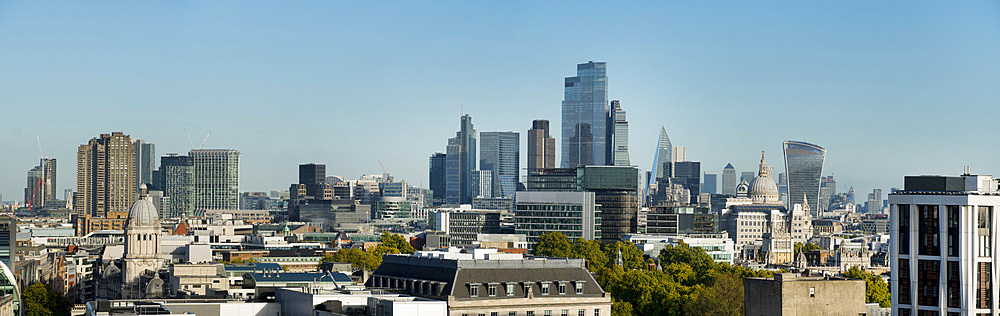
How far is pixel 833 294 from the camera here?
298ft

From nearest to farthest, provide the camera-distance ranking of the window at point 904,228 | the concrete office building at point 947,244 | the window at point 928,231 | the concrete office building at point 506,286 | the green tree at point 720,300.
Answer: the concrete office building at point 947,244 < the window at point 928,231 < the window at point 904,228 < the concrete office building at point 506,286 < the green tree at point 720,300

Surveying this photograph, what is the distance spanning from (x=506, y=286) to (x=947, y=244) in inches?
1302

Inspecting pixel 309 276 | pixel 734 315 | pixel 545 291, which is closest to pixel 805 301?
pixel 545 291

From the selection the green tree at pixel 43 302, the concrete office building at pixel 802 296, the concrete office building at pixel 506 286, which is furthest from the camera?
the green tree at pixel 43 302

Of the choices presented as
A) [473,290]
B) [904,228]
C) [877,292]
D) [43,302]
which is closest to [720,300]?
[877,292]

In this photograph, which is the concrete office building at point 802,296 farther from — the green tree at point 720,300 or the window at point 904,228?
the green tree at point 720,300

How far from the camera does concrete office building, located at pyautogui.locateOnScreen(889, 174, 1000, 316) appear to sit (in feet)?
258

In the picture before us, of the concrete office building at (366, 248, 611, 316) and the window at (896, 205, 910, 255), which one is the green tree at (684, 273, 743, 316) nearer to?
the concrete office building at (366, 248, 611, 316)

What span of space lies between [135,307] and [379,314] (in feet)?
51.1

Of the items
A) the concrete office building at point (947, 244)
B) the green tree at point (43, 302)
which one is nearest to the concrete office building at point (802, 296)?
the concrete office building at point (947, 244)

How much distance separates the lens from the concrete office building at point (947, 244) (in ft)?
258

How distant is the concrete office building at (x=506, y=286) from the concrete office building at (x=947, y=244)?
93.7ft

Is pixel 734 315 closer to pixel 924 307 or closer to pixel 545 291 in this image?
pixel 545 291

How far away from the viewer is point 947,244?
79188 millimetres
